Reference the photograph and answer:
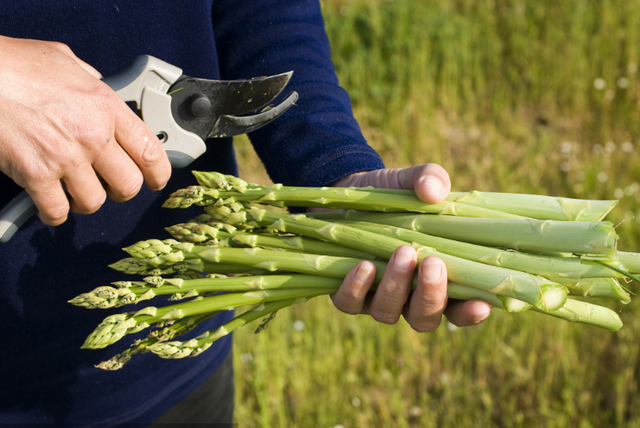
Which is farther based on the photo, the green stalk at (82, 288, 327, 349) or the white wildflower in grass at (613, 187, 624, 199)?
the white wildflower in grass at (613, 187, 624, 199)

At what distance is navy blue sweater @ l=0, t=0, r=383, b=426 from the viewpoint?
4.93ft

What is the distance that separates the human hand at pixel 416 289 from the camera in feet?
4.60

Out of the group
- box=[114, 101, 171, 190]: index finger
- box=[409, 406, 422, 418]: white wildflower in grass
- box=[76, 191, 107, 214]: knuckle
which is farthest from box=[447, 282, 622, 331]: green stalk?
box=[409, 406, 422, 418]: white wildflower in grass

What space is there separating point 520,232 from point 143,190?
1281mm

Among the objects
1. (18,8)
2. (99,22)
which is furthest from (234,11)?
(18,8)

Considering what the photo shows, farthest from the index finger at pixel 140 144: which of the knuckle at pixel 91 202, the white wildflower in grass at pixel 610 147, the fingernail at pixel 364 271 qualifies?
the white wildflower in grass at pixel 610 147

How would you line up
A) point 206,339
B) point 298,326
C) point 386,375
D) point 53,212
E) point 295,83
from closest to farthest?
point 53,212 < point 206,339 < point 295,83 < point 386,375 < point 298,326

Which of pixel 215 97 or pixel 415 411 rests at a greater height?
pixel 215 97

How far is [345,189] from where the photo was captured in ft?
5.23

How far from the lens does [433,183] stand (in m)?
1.49

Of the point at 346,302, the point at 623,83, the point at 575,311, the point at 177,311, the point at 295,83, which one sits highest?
the point at 623,83

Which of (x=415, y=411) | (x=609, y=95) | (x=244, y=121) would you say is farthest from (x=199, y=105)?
(x=609, y=95)

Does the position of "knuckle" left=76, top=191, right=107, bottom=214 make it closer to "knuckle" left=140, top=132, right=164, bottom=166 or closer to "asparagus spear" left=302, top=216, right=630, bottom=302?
"knuckle" left=140, top=132, right=164, bottom=166

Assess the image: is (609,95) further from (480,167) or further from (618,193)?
(480,167)
